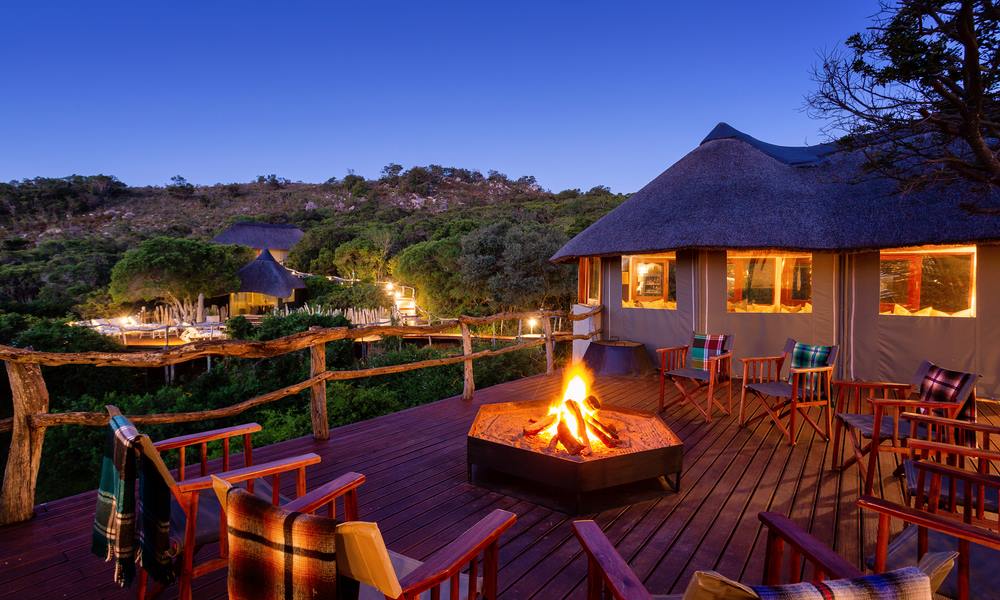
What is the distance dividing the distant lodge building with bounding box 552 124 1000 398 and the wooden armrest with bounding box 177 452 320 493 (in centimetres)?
616

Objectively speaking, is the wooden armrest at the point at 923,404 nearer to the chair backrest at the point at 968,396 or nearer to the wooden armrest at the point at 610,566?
the chair backrest at the point at 968,396

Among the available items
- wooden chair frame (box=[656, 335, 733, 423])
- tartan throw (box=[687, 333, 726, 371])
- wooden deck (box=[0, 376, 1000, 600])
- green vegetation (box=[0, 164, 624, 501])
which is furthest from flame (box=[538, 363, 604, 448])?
green vegetation (box=[0, 164, 624, 501])

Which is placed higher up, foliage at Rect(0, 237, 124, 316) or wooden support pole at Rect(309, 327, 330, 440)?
foliage at Rect(0, 237, 124, 316)

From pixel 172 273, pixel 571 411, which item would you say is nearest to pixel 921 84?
pixel 571 411

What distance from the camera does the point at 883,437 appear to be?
3.13 m

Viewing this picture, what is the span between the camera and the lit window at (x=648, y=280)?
26.8 feet

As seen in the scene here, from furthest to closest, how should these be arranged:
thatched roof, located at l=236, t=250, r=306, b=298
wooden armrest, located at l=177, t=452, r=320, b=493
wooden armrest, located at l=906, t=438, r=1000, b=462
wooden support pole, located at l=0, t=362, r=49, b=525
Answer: thatched roof, located at l=236, t=250, r=306, b=298 < wooden support pole, located at l=0, t=362, r=49, b=525 < wooden armrest, located at l=906, t=438, r=1000, b=462 < wooden armrest, located at l=177, t=452, r=320, b=493

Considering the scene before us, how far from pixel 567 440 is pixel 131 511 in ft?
7.08

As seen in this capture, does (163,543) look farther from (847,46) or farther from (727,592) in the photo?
(847,46)

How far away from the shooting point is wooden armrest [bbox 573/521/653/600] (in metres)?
1.26

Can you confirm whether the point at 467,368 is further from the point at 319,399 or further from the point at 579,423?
the point at 579,423

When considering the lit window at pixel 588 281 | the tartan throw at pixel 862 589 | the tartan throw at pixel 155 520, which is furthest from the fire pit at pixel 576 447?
the lit window at pixel 588 281

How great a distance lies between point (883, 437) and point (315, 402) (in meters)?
4.14

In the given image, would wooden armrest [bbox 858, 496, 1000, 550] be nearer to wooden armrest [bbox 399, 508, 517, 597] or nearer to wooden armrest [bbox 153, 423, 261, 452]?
wooden armrest [bbox 399, 508, 517, 597]
